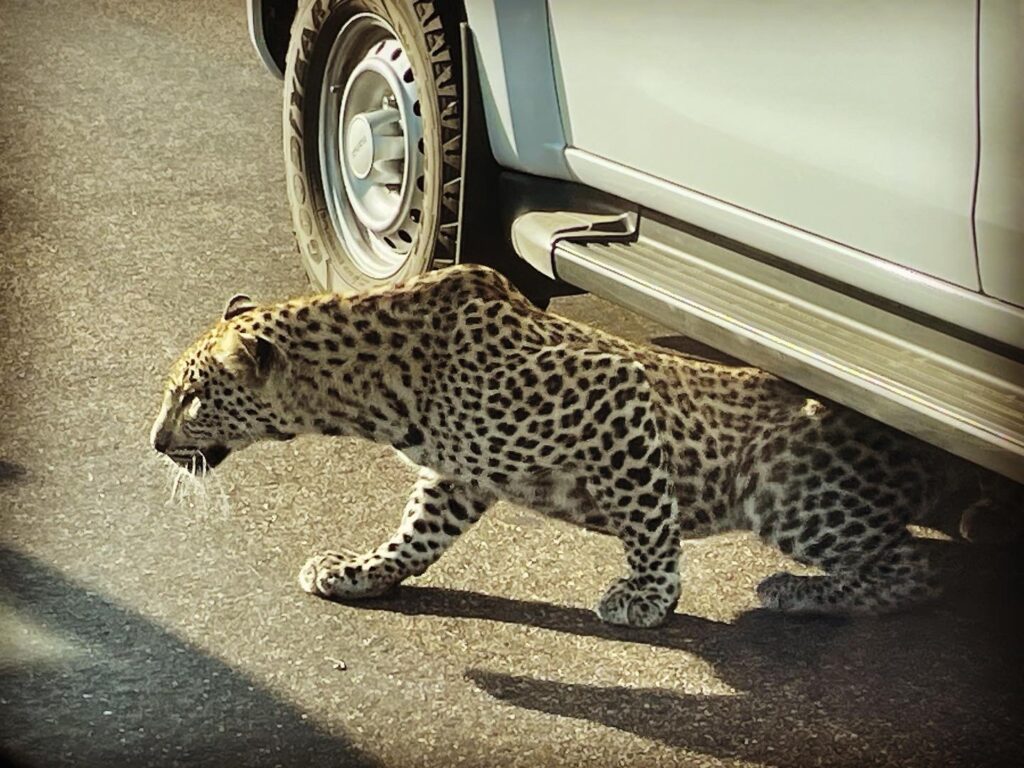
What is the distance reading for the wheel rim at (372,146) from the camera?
205 centimetres

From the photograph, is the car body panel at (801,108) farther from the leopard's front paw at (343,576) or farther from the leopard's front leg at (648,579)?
the leopard's front paw at (343,576)

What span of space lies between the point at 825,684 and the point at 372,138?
807 mm

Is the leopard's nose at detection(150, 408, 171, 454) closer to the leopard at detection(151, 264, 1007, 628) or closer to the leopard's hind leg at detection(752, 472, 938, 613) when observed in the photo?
the leopard at detection(151, 264, 1007, 628)

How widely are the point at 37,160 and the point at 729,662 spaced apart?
961 millimetres

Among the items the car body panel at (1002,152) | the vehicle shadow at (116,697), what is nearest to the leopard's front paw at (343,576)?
the vehicle shadow at (116,697)

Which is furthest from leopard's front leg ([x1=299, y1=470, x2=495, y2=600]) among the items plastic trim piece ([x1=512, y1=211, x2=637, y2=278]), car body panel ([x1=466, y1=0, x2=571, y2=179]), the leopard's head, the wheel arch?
the wheel arch

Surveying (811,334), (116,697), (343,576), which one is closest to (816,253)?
(811,334)

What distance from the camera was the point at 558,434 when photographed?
6.94 ft

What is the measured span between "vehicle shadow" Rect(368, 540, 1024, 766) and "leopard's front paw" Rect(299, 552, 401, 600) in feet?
0.11

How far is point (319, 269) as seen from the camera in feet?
6.95

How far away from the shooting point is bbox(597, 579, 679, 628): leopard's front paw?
2.11 metres

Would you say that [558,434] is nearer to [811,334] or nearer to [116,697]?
[811,334]

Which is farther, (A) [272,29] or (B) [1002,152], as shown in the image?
(A) [272,29]

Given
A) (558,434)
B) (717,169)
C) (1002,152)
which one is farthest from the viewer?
(558,434)
